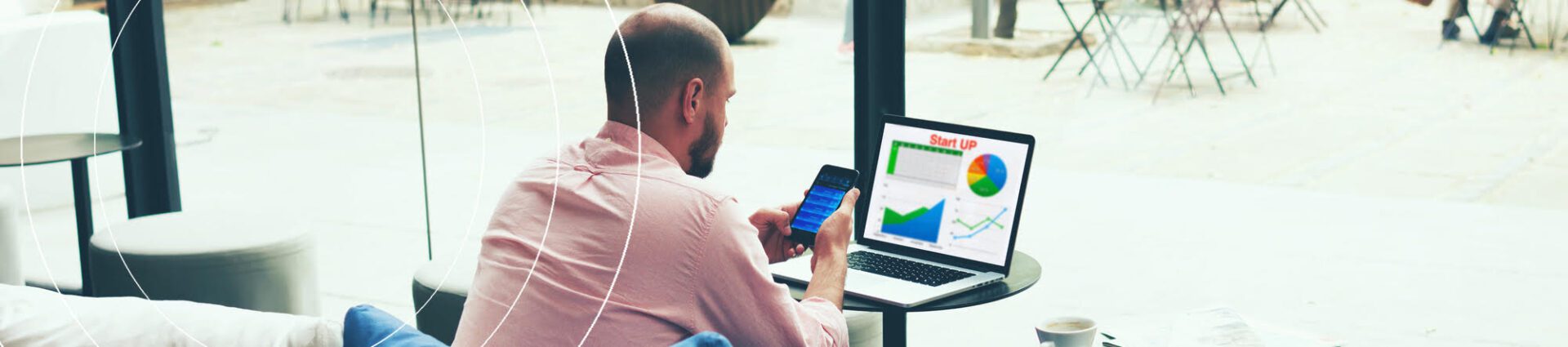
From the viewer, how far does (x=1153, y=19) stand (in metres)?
3.82

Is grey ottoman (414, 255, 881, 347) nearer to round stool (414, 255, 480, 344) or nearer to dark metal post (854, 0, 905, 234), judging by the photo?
round stool (414, 255, 480, 344)

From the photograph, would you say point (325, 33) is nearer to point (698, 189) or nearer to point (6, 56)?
point (6, 56)

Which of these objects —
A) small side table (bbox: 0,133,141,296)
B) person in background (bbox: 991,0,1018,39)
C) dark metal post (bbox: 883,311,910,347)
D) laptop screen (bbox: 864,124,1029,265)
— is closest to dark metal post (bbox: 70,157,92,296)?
small side table (bbox: 0,133,141,296)

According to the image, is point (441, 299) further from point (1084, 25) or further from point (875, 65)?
point (1084, 25)

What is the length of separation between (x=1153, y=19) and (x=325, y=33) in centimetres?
382

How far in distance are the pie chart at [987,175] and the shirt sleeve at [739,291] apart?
0.67 meters

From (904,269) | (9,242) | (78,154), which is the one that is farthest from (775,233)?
(9,242)

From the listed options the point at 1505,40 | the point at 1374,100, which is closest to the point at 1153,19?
the point at 1374,100

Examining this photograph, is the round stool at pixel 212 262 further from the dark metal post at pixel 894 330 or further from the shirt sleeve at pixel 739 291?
the shirt sleeve at pixel 739 291

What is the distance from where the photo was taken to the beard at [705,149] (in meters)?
2.04

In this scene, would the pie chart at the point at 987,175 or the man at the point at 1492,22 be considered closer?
the pie chart at the point at 987,175

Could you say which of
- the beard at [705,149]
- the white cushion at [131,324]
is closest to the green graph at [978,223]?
the beard at [705,149]

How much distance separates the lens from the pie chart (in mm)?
2529

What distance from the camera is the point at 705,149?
206 cm
